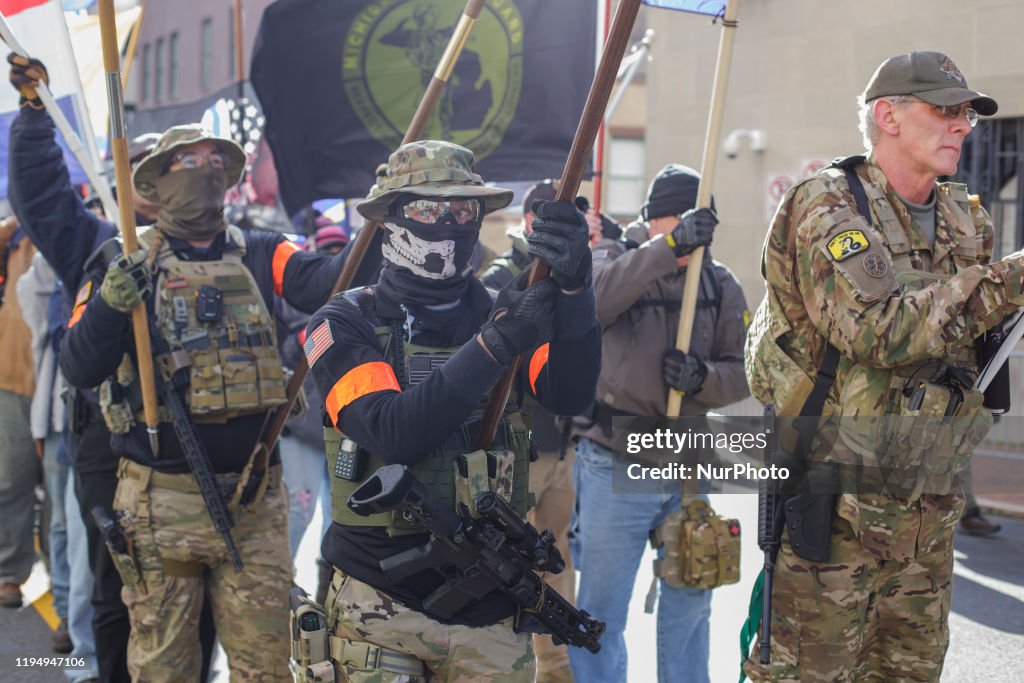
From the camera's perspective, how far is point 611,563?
426cm

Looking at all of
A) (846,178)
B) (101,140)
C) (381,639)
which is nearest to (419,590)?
(381,639)

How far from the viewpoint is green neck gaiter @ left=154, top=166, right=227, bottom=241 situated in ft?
13.1

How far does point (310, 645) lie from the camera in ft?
9.25

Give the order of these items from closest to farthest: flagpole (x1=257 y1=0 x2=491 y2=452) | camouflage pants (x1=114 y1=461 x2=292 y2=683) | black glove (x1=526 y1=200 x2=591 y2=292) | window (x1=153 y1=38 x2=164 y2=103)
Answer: black glove (x1=526 y1=200 x2=591 y2=292), camouflage pants (x1=114 y1=461 x2=292 y2=683), flagpole (x1=257 y1=0 x2=491 y2=452), window (x1=153 y1=38 x2=164 y2=103)

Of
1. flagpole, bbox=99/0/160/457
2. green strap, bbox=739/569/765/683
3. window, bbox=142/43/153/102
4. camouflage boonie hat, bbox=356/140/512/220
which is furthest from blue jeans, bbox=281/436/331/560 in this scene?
window, bbox=142/43/153/102

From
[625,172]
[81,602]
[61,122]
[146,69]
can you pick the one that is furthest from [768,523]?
[146,69]

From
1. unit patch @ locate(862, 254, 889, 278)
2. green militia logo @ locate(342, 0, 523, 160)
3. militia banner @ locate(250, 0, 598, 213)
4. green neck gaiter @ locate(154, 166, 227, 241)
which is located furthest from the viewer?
green militia logo @ locate(342, 0, 523, 160)

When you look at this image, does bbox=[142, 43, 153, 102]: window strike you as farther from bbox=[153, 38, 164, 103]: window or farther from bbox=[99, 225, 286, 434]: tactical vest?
bbox=[99, 225, 286, 434]: tactical vest

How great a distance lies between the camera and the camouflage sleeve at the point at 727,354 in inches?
169

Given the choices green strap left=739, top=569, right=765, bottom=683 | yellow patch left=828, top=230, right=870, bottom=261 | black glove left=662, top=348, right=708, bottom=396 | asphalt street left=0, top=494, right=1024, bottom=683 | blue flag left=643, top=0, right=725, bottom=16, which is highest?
blue flag left=643, top=0, right=725, bottom=16

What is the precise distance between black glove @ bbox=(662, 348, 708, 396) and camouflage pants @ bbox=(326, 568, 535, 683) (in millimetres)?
1586

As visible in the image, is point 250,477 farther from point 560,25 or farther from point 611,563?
point 560,25

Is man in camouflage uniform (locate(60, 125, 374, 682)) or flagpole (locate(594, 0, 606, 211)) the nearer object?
man in camouflage uniform (locate(60, 125, 374, 682))

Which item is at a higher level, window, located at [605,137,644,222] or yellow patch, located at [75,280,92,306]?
yellow patch, located at [75,280,92,306]
